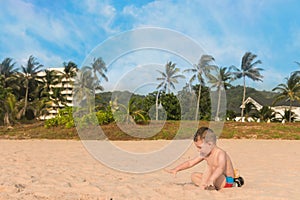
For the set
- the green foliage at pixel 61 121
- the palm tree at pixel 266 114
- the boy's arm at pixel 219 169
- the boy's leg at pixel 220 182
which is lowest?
the boy's leg at pixel 220 182

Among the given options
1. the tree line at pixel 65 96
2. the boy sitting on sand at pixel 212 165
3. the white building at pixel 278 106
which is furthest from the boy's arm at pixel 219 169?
the white building at pixel 278 106

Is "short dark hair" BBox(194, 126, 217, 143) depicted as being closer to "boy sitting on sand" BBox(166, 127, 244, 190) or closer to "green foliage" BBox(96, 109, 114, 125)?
"boy sitting on sand" BBox(166, 127, 244, 190)

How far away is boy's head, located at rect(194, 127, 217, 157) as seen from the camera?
3584mm

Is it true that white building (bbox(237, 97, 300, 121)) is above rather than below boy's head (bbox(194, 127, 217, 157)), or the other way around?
above

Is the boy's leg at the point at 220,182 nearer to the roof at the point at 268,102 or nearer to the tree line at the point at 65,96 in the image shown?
the tree line at the point at 65,96

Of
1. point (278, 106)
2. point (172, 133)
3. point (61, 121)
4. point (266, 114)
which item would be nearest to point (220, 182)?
point (172, 133)

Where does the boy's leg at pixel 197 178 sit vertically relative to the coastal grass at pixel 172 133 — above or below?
Answer: below

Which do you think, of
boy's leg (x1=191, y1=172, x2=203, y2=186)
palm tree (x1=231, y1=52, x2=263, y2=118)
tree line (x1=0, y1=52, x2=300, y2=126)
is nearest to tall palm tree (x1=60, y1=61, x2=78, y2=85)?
tree line (x1=0, y1=52, x2=300, y2=126)

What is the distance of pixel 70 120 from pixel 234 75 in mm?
23205

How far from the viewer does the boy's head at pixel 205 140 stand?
358 cm

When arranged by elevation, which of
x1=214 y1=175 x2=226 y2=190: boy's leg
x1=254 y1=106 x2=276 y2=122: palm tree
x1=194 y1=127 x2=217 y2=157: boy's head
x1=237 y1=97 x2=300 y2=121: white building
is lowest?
x1=214 y1=175 x2=226 y2=190: boy's leg

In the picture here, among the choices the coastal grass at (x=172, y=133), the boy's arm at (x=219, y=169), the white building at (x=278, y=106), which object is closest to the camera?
the boy's arm at (x=219, y=169)

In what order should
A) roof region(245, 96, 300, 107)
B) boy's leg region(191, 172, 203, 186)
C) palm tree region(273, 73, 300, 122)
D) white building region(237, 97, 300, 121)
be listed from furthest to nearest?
roof region(245, 96, 300, 107)
white building region(237, 97, 300, 121)
palm tree region(273, 73, 300, 122)
boy's leg region(191, 172, 203, 186)

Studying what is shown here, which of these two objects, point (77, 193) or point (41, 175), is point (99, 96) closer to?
point (41, 175)
